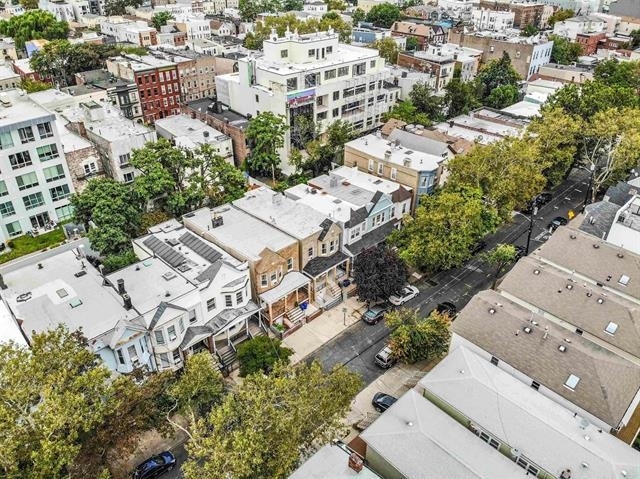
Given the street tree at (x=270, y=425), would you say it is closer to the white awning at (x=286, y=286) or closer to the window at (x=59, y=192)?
the white awning at (x=286, y=286)

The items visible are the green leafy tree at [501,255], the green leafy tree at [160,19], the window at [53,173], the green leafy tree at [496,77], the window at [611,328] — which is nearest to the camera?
the window at [611,328]

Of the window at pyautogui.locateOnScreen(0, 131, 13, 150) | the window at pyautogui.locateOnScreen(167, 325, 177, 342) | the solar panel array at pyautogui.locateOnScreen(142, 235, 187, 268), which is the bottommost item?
the window at pyautogui.locateOnScreen(167, 325, 177, 342)

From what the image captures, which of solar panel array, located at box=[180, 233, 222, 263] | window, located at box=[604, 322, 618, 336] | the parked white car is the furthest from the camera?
the parked white car

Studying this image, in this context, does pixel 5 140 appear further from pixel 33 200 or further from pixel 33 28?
pixel 33 28

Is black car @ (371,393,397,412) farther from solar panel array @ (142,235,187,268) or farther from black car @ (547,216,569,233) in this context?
black car @ (547,216,569,233)

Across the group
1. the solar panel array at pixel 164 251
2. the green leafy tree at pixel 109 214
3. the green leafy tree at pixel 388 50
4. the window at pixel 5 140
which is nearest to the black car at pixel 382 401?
the solar panel array at pixel 164 251

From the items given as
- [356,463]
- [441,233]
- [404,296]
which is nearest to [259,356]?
[356,463]

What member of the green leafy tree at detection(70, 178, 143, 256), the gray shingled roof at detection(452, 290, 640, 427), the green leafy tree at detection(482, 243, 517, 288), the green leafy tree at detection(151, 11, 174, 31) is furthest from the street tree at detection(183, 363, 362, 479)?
the green leafy tree at detection(151, 11, 174, 31)
